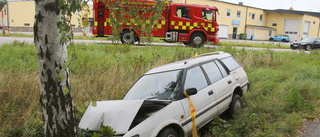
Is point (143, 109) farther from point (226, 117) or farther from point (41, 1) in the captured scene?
point (226, 117)

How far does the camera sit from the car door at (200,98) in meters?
3.63

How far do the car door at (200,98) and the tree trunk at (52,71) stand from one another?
5.53 feet

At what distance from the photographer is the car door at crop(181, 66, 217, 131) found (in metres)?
3.63

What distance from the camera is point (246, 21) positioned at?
45312mm

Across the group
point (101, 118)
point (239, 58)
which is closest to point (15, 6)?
point (239, 58)

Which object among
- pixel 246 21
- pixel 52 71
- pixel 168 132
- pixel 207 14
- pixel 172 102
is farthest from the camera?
pixel 246 21

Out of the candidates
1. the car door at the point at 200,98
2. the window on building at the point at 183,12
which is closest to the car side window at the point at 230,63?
the car door at the point at 200,98

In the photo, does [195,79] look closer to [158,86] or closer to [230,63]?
[158,86]

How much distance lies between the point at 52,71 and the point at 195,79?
7.78 ft

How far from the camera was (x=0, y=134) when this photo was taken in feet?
11.9

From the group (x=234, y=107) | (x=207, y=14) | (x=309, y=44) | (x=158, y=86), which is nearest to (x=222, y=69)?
(x=234, y=107)

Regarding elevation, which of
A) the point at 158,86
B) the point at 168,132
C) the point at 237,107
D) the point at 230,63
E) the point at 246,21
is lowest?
the point at 237,107

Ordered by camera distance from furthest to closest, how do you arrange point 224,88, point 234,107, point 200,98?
point 234,107 → point 224,88 → point 200,98

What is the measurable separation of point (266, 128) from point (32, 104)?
4.62m
